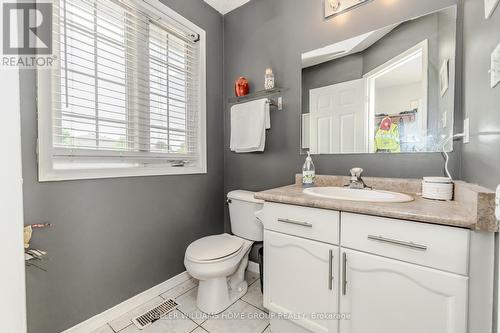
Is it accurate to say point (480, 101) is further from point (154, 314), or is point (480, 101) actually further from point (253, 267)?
point (154, 314)

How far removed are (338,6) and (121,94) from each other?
1576 millimetres

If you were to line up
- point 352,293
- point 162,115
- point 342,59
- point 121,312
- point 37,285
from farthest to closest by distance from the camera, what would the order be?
point 162,115, point 342,59, point 121,312, point 37,285, point 352,293

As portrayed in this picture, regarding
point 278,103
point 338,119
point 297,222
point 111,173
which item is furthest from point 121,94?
point 338,119

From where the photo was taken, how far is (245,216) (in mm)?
1732

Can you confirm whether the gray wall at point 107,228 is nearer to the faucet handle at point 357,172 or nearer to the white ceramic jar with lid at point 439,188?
the faucet handle at point 357,172

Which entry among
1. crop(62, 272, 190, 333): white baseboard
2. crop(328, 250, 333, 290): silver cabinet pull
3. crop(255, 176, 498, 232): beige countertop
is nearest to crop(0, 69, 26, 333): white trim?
crop(62, 272, 190, 333): white baseboard

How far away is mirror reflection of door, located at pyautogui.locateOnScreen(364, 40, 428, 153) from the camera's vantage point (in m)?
1.25

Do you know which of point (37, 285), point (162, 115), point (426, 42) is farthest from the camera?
point (162, 115)

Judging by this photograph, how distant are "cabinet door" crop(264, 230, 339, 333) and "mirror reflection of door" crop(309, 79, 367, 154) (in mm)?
751

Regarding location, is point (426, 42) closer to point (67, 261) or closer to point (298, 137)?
point (298, 137)

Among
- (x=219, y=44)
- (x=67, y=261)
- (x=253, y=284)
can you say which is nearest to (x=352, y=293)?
(x=253, y=284)

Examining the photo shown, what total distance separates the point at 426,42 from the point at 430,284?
4.16 ft

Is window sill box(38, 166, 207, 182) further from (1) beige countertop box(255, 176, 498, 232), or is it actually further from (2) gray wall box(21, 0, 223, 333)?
(1) beige countertop box(255, 176, 498, 232)

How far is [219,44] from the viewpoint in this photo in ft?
6.75
